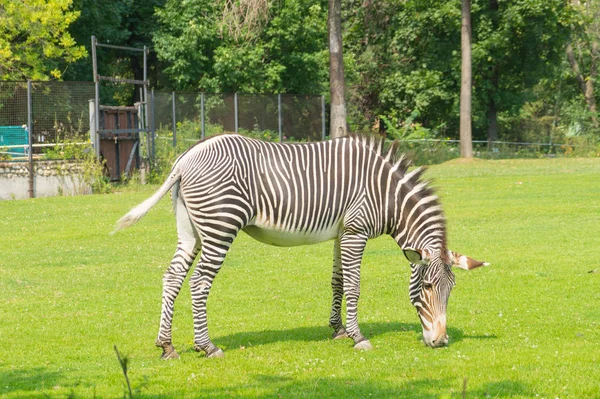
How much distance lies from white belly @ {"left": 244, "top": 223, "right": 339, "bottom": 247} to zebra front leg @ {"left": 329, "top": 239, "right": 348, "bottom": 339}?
1.20 feet

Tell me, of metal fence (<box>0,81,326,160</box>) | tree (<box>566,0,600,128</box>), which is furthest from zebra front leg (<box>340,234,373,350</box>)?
tree (<box>566,0,600,128</box>)

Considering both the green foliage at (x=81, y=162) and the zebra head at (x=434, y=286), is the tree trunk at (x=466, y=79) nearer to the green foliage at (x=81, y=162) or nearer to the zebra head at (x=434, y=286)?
the green foliage at (x=81, y=162)

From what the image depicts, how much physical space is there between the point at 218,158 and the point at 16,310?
15.0 feet

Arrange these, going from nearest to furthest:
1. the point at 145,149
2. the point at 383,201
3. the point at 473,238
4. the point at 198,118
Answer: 1. the point at 383,201
2. the point at 473,238
3. the point at 145,149
4. the point at 198,118

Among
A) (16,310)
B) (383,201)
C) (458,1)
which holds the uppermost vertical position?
(458,1)

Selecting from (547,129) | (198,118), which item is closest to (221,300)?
(198,118)

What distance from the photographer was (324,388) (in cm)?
764

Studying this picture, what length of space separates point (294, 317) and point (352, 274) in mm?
2038

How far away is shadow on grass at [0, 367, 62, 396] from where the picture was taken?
7.79 metres

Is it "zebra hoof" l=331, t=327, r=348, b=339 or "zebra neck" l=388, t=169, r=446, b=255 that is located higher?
"zebra neck" l=388, t=169, r=446, b=255

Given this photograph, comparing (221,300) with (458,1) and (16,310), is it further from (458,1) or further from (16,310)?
(458,1)

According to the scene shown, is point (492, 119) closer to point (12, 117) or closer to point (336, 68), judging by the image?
point (336, 68)

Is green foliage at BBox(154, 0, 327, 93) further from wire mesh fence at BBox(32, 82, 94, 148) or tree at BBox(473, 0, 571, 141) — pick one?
wire mesh fence at BBox(32, 82, 94, 148)

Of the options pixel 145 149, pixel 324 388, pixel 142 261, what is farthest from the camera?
pixel 145 149
